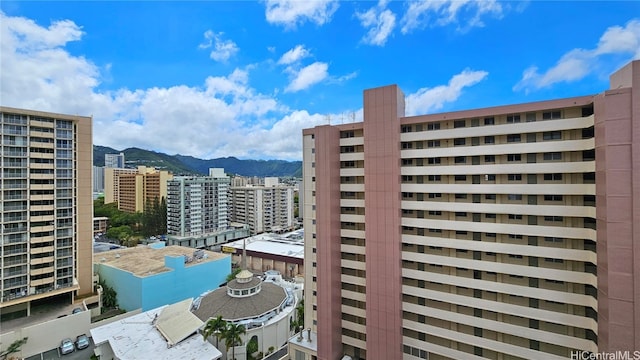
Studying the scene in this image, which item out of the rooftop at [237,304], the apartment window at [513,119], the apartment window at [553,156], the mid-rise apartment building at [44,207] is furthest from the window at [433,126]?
the mid-rise apartment building at [44,207]

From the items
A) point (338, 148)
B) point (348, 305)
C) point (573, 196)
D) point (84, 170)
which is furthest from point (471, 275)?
point (84, 170)

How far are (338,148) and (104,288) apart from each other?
36634mm

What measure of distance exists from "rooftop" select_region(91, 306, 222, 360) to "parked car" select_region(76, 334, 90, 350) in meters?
3.23

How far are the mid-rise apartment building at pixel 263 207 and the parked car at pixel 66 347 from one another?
177ft

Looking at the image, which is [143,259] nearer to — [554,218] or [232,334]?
[232,334]

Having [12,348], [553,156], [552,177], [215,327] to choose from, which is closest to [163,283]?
[12,348]

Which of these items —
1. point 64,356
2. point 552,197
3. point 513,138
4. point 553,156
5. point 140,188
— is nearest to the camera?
point 553,156

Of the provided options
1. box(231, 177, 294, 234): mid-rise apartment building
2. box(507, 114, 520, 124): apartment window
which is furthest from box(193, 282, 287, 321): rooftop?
box(231, 177, 294, 234): mid-rise apartment building

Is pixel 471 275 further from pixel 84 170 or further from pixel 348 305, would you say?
pixel 84 170

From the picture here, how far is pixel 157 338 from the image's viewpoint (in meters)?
25.4

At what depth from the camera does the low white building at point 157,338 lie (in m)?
23.2

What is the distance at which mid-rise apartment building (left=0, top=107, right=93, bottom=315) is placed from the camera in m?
29.0

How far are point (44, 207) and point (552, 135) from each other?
4508cm

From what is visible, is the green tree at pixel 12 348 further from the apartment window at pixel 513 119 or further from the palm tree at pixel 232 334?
the apartment window at pixel 513 119
